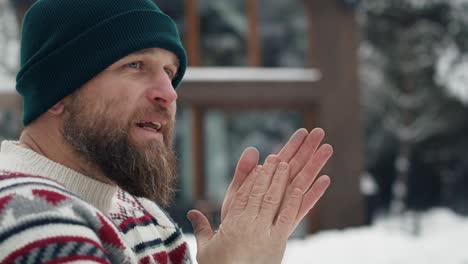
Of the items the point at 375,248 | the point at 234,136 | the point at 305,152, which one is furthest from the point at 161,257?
the point at 234,136

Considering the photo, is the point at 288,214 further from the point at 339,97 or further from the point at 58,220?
the point at 339,97

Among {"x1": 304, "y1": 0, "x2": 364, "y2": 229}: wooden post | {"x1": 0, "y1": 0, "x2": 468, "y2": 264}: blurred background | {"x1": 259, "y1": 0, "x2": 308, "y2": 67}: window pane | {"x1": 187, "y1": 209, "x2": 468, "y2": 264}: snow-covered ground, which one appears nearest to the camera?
{"x1": 187, "y1": 209, "x2": 468, "y2": 264}: snow-covered ground

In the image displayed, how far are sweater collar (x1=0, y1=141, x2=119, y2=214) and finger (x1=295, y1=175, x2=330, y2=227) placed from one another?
46cm

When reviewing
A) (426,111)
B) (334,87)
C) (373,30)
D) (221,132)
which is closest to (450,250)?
(334,87)

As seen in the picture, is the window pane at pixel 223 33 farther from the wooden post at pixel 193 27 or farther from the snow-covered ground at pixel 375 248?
the snow-covered ground at pixel 375 248

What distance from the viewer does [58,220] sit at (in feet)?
3.53

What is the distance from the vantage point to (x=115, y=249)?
119 centimetres

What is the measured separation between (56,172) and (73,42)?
0.30 metres

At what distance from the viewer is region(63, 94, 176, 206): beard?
1.40m

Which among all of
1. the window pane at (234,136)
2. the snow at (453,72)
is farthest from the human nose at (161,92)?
the snow at (453,72)

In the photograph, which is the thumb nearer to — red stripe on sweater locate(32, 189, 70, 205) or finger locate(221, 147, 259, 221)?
finger locate(221, 147, 259, 221)

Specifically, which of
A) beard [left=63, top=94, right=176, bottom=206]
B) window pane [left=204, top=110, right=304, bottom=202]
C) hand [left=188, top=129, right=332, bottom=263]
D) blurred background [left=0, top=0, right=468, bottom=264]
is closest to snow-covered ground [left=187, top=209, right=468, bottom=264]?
blurred background [left=0, top=0, right=468, bottom=264]

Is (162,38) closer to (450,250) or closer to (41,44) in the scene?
(41,44)

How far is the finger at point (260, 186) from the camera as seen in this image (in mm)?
1451
